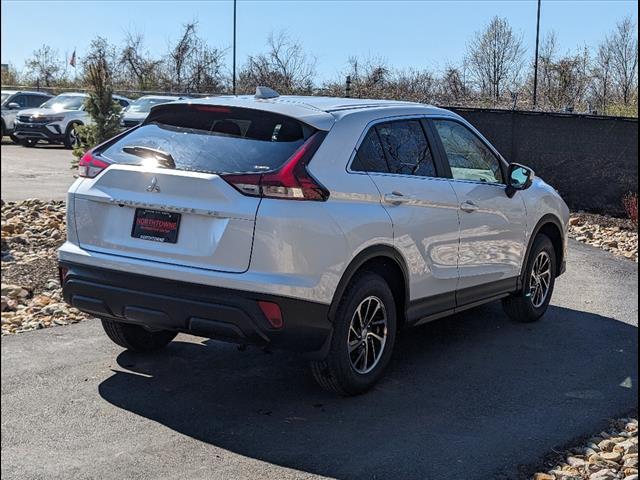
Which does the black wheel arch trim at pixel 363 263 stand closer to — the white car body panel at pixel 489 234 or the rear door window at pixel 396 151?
the rear door window at pixel 396 151

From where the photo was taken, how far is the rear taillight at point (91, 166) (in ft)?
17.0

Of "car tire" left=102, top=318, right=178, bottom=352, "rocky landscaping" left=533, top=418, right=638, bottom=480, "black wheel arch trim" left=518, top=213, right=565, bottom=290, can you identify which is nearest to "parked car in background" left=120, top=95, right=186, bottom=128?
"black wheel arch trim" left=518, top=213, right=565, bottom=290

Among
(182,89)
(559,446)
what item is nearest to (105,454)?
(559,446)

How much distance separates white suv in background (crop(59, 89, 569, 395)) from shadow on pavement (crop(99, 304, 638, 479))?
30 cm

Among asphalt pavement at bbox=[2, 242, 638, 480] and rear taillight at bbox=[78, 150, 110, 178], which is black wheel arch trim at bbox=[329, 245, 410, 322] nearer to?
asphalt pavement at bbox=[2, 242, 638, 480]

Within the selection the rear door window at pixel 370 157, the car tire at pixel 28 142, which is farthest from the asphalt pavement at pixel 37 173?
the rear door window at pixel 370 157

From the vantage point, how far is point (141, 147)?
517 cm

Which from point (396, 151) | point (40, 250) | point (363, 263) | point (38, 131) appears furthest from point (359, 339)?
point (38, 131)

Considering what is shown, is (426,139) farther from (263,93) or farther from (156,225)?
(156,225)

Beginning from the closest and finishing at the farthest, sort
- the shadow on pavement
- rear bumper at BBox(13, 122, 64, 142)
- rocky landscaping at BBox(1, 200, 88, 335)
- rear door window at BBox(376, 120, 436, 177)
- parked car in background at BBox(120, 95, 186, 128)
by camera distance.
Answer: the shadow on pavement → rear door window at BBox(376, 120, 436, 177) → rocky landscaping at BBox(1, 200, 88, 335) → parked car in background at BBox(120, 95, 186, 128) → rear bumper at BBox(13, 122, 64, 142)

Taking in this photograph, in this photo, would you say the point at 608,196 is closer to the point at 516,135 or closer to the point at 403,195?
the point at 516,135

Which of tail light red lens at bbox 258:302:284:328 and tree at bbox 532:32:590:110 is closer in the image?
tail light red lens at bbox 258:302:284:328

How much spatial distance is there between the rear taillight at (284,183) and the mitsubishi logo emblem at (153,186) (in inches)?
16.1

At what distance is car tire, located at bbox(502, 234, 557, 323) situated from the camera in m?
7.42
